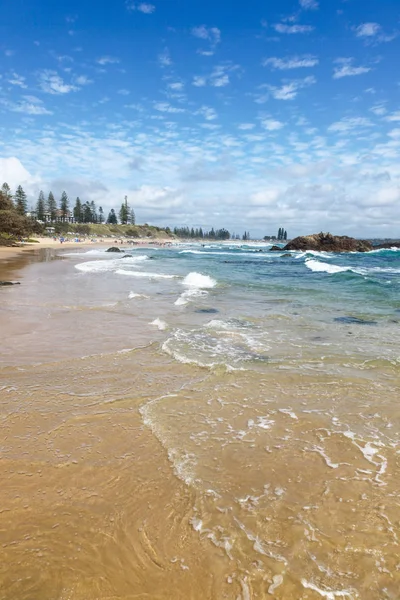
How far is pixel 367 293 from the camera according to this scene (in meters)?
18.9

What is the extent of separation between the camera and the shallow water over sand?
8.79 ft

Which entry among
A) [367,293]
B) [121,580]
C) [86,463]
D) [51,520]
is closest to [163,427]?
[86,463]

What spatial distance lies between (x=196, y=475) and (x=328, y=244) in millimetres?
79518

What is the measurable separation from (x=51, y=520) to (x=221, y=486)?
1.60 m

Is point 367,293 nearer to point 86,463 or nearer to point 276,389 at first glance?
point 276,389

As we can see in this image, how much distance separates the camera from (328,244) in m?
76.9

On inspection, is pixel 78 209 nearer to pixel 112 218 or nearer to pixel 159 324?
pixel 112 218

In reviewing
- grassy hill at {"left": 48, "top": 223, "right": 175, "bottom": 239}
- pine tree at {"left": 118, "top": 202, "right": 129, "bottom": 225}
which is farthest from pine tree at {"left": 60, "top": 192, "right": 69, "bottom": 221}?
pine tree at {"left": 118, "top": 202, "right": 129, "bottom": 225}

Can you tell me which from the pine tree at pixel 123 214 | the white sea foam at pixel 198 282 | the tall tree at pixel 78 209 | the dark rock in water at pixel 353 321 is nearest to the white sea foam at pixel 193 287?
the white sea foam at pixel 198 282

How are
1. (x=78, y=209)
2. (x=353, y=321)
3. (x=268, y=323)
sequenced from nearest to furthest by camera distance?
(x=268, y=323), (x=353, y=321), (x=78, y=209)

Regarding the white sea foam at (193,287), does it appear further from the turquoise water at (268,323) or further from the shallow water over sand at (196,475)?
the shallow water over sand at (196,475)

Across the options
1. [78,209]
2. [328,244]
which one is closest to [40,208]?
[78,209]

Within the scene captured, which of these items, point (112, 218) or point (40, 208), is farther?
point (112, 218)

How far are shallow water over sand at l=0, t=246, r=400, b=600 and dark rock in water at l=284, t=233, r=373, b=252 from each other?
2895 inches
